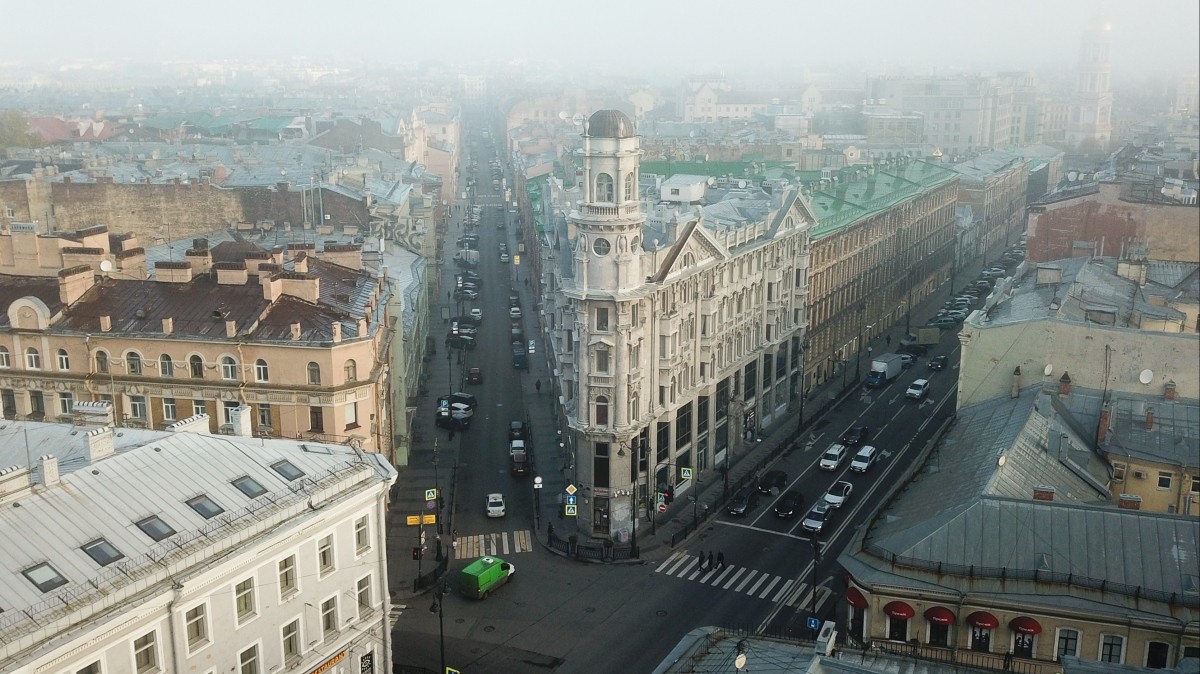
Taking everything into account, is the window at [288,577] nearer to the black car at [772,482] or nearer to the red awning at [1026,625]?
the red awning at [1026,625]

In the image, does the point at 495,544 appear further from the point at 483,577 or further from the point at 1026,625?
the point at 1026,625

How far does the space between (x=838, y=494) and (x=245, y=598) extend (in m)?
34.6

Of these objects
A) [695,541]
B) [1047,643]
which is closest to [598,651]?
[695,541]

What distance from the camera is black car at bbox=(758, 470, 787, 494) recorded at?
60.6m

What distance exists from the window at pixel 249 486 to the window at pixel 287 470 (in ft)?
3.38

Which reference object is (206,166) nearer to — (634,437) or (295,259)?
(295,259)

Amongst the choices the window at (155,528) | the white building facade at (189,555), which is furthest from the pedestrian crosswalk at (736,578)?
the window at (155,528)

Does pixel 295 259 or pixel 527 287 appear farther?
pixel 527 287

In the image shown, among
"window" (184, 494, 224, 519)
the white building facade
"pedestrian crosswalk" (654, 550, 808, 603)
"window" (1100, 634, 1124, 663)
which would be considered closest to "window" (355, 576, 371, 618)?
the white building facade

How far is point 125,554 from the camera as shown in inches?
1141

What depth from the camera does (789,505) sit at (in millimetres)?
57188

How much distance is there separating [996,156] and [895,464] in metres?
84.7

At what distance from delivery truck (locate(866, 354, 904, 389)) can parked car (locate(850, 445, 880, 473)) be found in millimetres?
16015

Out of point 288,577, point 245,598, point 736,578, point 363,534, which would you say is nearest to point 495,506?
point 736,578
